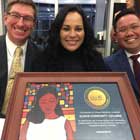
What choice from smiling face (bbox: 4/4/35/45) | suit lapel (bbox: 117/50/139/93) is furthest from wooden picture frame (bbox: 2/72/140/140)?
smiling face (bbox: 4/4/35/45)

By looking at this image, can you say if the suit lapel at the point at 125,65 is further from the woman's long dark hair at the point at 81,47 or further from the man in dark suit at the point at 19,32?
the man in dark suit at the point at 19,32

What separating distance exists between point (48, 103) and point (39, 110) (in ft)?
0.13

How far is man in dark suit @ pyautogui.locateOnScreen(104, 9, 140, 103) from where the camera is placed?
1.62 m

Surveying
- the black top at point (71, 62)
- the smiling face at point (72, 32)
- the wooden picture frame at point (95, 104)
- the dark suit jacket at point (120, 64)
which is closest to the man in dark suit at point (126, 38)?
the dark suit jacket at point (120, 64)

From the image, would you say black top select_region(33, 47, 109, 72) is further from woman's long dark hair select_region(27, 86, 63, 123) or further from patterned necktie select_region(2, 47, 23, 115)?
woman's long dark hair select_region(27, 86, 63, 123)

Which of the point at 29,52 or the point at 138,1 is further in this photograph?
the point at 138,1

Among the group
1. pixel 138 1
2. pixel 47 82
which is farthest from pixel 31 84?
pixel 138 1

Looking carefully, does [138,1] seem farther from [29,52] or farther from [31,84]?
[31,84]

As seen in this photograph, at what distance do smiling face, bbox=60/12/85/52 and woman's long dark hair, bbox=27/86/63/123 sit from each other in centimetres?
51

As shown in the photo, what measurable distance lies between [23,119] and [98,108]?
242 mm

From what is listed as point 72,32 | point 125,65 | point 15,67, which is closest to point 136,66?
point 125,65

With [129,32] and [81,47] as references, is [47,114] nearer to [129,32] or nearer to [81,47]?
[81,47]

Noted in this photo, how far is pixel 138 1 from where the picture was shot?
81.4 inches

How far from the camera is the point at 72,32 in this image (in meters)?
1.40
